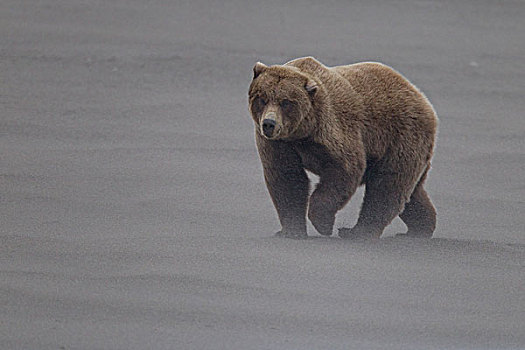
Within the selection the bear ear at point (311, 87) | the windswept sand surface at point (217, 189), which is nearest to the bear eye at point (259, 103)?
the bear ear at point (311, 87)

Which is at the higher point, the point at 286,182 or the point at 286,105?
the point at 286,105

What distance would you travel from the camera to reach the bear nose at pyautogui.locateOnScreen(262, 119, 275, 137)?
5387mm

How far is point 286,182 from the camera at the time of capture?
5934 millimetres

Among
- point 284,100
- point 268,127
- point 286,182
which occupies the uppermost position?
point 284,100

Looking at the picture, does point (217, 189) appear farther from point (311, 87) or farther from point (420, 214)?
point (311, 87)

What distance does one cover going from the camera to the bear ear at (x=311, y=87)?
18.3 feet

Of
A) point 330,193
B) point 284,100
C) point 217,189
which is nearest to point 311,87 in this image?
point 284,100

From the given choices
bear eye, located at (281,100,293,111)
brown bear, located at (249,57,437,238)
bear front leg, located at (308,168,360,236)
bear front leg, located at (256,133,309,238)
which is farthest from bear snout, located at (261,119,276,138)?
bear front leg, located at (308,168,360,236)

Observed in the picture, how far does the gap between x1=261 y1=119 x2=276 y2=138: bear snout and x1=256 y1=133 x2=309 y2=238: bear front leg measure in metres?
0.32

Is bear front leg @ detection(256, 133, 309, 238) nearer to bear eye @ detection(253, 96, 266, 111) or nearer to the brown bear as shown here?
the brown bear

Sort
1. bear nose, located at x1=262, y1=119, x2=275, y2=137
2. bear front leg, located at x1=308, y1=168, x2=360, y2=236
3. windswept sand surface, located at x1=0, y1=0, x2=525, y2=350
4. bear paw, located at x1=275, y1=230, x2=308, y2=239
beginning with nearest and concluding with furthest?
windswept sand surface, located at x1=0, y1=0, x2=525, y2=350
bear nose, located at x1=262, y1=119, x2=275, y2=137
bear front leg, located at x1=308, y1=168, x2=360, y2=236
bear paw, located at x1=275, y1=230, x2=308, y2=239

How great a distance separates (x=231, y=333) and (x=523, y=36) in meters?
8.68

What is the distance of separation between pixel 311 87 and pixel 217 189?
2017mm

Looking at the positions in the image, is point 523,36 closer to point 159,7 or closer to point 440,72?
point 440,72
